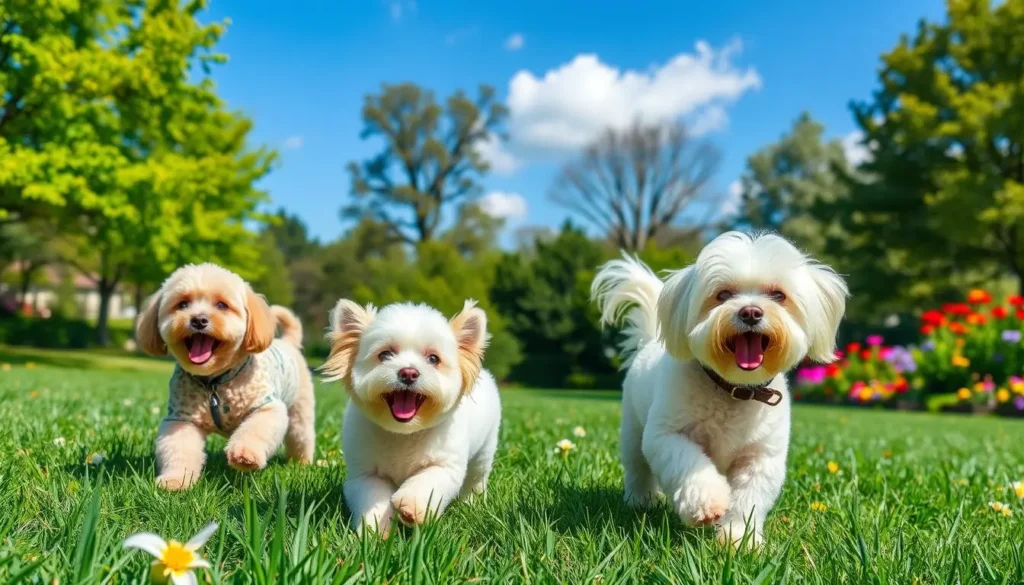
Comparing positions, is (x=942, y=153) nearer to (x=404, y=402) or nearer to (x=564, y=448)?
(x=564, y=448)

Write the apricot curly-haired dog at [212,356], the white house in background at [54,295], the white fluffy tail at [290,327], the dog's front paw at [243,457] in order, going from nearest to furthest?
the dog's front paw at [243,457] → the apricot curly-haired dog at [212,356] → the white fluffy tail at [290,327] → the white house in background at [54,295]

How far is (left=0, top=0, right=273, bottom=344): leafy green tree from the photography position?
17594 mm

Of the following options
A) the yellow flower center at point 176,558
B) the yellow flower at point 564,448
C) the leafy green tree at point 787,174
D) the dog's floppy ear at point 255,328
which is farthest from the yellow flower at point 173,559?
the leafy green tree at point 787,174

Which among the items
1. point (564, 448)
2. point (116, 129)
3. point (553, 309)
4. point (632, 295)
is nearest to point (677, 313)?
point (632, 295)

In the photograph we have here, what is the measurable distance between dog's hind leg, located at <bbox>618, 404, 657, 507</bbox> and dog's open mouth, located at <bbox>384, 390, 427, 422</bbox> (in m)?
1.20

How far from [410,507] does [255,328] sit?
163cm

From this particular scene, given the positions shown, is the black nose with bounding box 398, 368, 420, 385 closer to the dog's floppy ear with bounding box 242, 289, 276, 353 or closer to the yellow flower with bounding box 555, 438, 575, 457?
the dog's floppy ear with bounding box 242, 289, 276, 353

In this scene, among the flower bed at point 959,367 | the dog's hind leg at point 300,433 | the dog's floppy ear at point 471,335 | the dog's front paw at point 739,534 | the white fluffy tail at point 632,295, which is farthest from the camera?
the flower bed at point 959,367

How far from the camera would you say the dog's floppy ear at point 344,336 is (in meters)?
2.93

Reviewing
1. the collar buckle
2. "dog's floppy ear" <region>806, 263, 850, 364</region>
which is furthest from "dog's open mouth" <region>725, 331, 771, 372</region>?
"dog's floppy ear" <region>806, 263, 850, 364</region>

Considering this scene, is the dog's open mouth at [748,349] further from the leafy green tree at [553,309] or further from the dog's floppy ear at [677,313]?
the leafy green tree at [553,309]

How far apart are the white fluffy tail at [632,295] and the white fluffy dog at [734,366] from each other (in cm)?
75

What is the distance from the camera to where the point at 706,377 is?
3006 millimetres

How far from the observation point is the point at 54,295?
64312 millimetres
